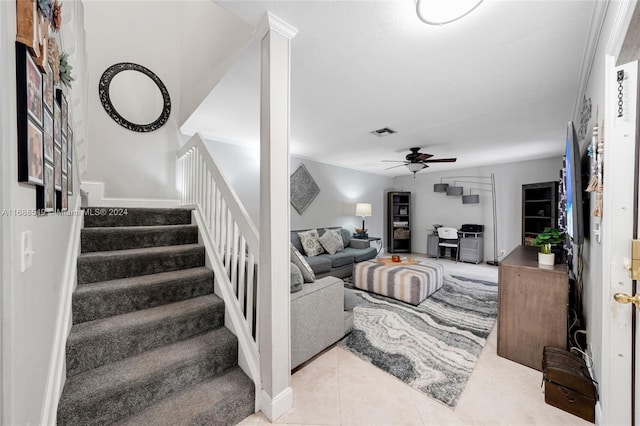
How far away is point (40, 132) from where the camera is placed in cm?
88

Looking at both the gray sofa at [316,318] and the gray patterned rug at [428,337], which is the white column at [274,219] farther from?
the gray patterned rug at [428,337]

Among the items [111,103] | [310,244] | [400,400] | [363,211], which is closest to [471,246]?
[363,211]

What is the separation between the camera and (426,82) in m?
2.10

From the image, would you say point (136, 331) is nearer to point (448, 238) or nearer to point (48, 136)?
point (48, 136)

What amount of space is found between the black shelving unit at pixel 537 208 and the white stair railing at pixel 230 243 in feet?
17.7

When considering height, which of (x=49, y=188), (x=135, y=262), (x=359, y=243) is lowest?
(x=359, y=243)

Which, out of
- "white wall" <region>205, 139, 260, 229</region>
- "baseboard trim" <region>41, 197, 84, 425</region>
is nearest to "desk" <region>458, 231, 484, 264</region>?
"white wall" <region>205, 139, 260, 229</region>

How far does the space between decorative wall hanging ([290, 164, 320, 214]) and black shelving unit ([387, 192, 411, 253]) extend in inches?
107

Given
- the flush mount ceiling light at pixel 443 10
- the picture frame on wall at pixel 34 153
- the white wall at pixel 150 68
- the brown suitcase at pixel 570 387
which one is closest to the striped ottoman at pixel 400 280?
the brown suitcase at pixel 570 387

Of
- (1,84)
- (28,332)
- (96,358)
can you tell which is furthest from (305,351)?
(1,84)

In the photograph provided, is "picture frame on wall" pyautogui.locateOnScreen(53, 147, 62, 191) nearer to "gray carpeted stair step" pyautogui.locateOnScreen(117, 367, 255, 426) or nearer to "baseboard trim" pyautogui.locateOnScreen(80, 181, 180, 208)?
"gray carpeted stair step" pyautogui.locateOnScreen(117, 367, 255, 426)

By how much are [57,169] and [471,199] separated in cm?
666

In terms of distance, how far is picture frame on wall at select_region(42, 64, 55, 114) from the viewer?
0.94 meters

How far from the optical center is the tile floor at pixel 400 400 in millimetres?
1464
